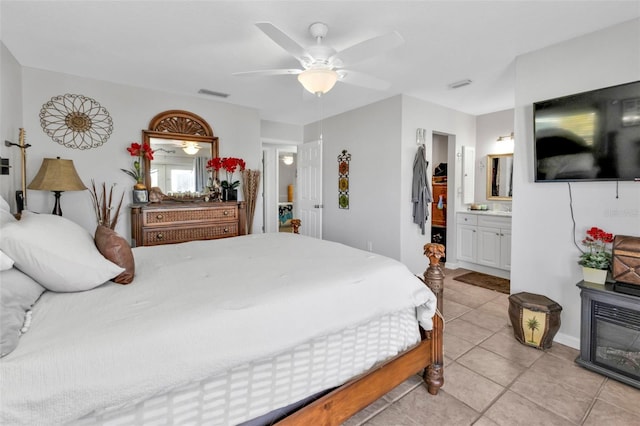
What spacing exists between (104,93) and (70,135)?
1.98ft

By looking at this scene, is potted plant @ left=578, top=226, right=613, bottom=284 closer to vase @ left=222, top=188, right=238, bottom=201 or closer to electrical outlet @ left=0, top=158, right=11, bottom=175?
vase @ left=222, top=188, right=238, bottom=201

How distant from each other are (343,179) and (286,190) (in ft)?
9.88

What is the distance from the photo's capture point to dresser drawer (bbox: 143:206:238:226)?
336 cm

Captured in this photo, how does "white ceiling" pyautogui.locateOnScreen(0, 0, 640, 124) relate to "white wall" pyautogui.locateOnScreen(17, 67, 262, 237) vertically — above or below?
above

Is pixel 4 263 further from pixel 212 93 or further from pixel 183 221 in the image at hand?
pixel 212 93

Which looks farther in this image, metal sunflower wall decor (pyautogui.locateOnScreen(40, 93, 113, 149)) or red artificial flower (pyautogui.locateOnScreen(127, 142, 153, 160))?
red artificial flower (pyautogui.locateOnScreen(127, 142, 153, 160))

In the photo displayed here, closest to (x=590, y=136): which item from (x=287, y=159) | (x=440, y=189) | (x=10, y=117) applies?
(x=440, y=189)

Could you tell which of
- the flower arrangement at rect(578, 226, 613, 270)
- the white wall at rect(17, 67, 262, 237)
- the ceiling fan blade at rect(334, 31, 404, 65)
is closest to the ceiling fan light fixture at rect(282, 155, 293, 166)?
the white wall at rect(17, 67, 262, 237)

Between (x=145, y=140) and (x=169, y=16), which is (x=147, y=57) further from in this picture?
(x=145, y=140)

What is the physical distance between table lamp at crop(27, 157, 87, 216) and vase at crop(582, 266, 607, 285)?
14.6ft

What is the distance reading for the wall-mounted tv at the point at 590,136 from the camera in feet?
6.79

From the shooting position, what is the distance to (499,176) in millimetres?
4609

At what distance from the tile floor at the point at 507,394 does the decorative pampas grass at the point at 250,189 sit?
315 centimetres

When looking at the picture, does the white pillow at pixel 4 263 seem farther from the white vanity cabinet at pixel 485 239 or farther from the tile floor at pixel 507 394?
the white vanity cabinet at pixel 485 239
